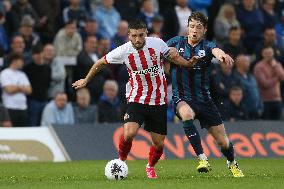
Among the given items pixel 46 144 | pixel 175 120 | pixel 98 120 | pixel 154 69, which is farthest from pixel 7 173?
pixel 175 120

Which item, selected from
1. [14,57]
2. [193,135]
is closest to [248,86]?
[14,57]

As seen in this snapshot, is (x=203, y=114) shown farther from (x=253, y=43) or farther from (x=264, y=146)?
(x=253, y=43)

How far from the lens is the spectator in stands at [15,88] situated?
1942cm

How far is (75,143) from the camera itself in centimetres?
1923

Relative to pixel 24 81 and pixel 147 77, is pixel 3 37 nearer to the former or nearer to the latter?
pixel 24 81

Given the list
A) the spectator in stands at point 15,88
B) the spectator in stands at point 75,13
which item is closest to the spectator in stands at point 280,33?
the spectator in stands at point 75,13

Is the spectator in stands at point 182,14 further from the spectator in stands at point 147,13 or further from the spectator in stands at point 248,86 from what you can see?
the spectator in stands at point 248,86

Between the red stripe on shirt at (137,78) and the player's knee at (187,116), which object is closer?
the red stripe on shirt at (137,78)

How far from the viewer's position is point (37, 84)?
20.2 metres

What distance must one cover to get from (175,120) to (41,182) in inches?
381

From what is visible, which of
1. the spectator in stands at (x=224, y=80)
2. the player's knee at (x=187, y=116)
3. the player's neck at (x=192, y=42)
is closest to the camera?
the player's knee at (x=187, y=116)

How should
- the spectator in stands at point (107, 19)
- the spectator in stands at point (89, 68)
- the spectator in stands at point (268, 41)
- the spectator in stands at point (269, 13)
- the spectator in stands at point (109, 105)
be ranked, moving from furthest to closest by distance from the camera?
the spectator in stands at point (269, 13) → the spectator in stands at point (268, 41) → the spectator in stands at point (107, 19) → the spectator in stands at point (89, 68) → the spectator in stands at point (109, 105)

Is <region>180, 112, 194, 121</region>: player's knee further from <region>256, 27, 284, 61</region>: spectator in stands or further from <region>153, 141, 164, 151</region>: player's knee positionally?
<region>256, 27, 284, 61</region>: spectator in stands

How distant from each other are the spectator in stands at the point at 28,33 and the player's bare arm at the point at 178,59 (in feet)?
26.3
